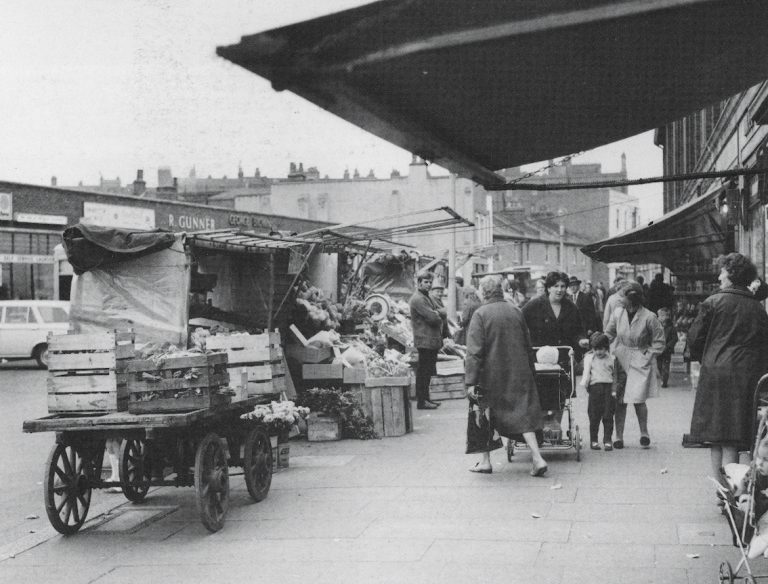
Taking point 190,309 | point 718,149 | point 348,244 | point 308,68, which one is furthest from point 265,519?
point 718,149

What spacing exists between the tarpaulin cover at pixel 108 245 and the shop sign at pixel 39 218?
71.2 feet

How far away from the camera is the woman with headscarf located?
10328mm

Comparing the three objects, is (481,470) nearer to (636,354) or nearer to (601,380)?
(601,380)

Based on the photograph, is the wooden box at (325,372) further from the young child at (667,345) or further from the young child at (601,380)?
the young child at (667,345)

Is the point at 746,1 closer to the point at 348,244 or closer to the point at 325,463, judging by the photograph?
the point at 325,463

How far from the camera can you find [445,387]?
53.9ft

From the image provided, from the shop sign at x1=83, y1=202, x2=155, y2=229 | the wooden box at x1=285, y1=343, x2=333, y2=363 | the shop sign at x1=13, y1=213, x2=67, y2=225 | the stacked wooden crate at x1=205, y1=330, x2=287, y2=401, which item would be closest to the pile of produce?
the wooden box at x1=285, y1=343, x2=333, y2=363

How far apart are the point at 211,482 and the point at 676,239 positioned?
12.3 meters

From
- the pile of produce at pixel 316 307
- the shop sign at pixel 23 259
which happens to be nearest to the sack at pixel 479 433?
the pile of produce at pixel 316 307

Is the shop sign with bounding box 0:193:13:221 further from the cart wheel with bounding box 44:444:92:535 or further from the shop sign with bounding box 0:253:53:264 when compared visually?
the cart wheel with bounding box 44:444:92:535

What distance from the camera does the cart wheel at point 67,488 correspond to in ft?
23.1

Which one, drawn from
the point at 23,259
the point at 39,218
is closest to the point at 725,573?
the point at 39,218

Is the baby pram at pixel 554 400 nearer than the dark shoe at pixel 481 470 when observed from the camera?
No

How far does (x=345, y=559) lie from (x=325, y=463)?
12.3 feet
